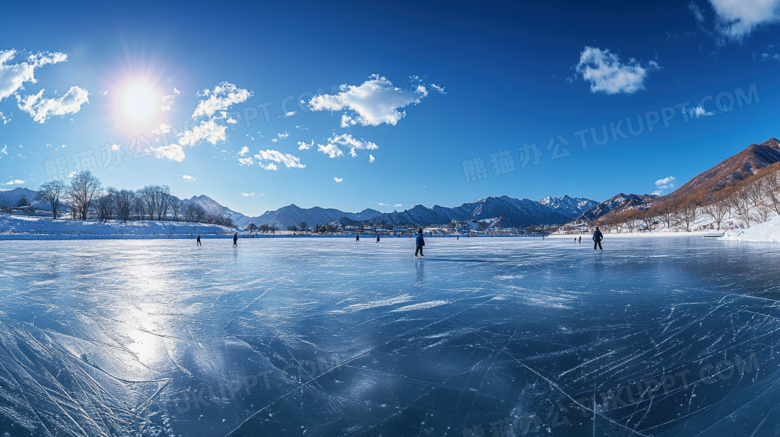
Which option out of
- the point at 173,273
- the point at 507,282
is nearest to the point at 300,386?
the point at 507,282

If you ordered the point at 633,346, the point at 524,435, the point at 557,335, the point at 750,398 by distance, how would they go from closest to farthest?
the point at 524,435
the point at 750,398
the point at 633,346
the point at 557,335

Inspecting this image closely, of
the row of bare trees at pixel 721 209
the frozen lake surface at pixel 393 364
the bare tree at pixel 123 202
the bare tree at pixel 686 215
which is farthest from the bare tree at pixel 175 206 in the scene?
the bare tree at pixel 686 215

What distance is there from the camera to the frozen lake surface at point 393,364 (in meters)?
2.29

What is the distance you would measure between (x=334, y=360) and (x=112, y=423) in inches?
69.1

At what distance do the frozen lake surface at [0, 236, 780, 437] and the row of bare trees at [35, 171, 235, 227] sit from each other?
9819 centimetres

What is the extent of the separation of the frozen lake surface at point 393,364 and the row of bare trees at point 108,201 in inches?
3866

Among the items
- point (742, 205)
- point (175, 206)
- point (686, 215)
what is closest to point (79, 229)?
point (175, 206)

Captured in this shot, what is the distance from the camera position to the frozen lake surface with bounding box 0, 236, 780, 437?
7.51ft

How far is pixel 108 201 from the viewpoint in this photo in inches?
→ 3625

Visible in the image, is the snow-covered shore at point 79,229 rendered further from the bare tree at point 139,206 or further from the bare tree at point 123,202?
the bare tree at point 139,206

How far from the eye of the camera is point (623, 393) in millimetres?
2605

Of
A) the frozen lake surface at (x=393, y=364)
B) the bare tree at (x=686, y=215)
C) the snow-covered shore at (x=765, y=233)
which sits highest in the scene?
the bare tree at (x=686, y=215)

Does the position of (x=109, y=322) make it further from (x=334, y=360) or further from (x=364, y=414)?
(x=364, y=414)

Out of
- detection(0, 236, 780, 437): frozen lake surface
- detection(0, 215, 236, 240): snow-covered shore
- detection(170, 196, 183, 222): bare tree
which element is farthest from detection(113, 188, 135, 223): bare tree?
detection(0, 236, 780, 437): frozen lake surface
